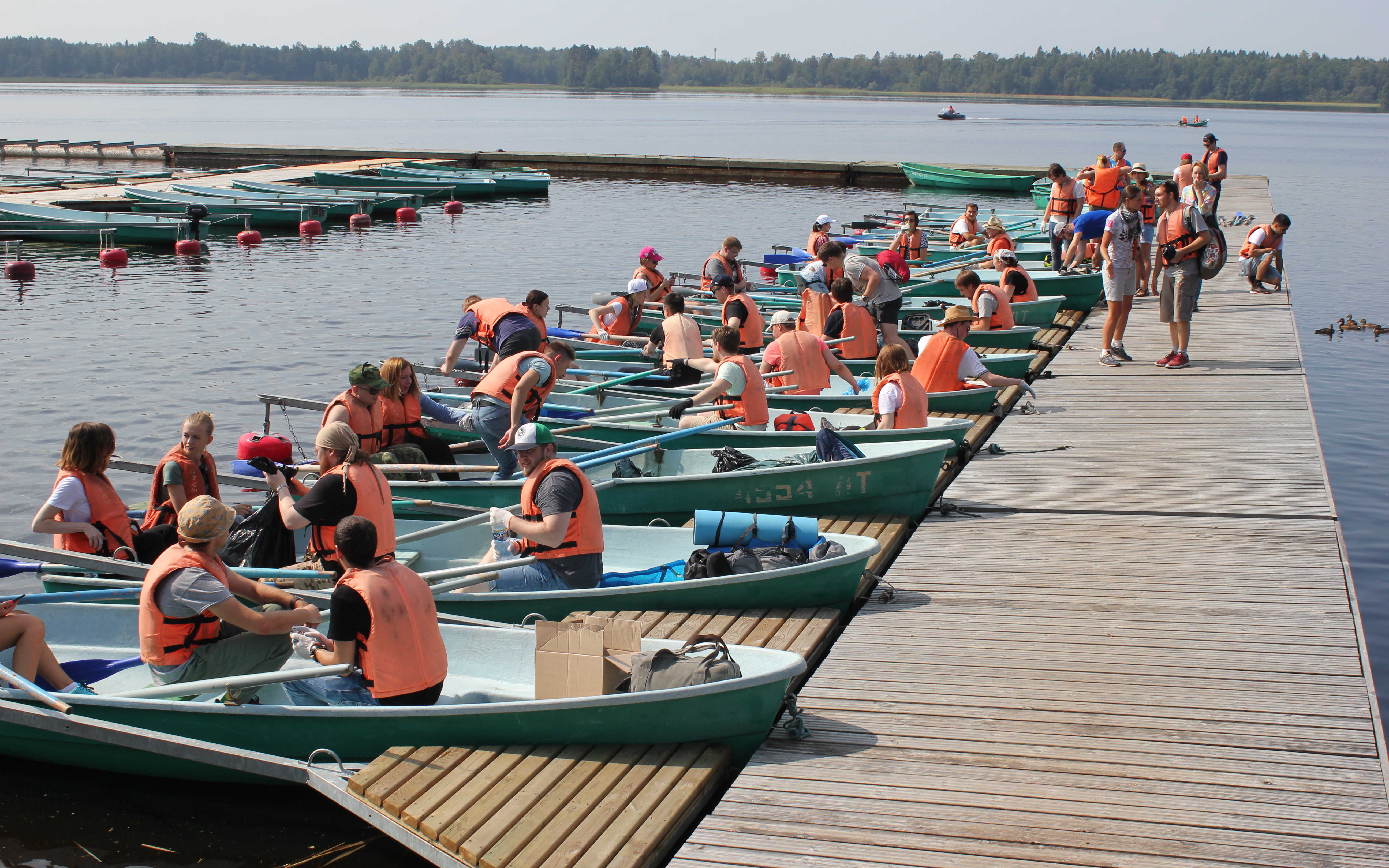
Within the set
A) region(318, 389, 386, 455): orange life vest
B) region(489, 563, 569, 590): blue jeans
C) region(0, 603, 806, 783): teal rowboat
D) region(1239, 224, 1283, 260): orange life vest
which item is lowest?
region(0, 603, 806, 783): teal rowboat

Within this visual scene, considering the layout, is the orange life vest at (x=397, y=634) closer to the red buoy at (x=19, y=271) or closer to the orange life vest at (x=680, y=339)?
the orange life vest at (x=680, y=339)

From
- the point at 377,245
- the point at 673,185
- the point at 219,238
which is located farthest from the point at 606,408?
the point at 673,185

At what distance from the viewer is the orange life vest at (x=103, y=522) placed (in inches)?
324

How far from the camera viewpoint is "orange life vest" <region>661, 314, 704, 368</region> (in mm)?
13516

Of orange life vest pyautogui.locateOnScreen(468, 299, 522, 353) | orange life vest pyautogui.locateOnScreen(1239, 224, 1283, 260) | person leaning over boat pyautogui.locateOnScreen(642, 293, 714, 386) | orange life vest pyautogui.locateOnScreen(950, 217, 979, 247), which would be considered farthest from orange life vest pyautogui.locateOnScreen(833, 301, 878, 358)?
orange life vest pyautogui.locateOnScreen(950, 217, 979, 247)

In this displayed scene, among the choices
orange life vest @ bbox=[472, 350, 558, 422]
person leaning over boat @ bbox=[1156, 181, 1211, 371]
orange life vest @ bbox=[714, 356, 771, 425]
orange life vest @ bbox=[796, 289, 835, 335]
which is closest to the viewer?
orange life vest @ bbox=[472, 350, 558, 422]

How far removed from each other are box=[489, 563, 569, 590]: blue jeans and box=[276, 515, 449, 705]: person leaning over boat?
5.13 feet

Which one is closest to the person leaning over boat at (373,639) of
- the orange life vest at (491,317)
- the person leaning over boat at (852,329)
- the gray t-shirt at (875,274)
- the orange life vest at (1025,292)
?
the orange life vest at (491,317)

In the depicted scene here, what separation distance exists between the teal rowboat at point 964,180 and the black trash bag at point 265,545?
41411 millimetres

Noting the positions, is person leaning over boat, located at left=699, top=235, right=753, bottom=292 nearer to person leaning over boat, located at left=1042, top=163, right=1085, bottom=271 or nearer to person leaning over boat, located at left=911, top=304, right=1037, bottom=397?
person leaning over boat, located at left=911, top=304, right=1037, bottom=397

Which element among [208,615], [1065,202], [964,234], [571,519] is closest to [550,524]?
[571,519]

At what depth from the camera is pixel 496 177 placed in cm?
4800

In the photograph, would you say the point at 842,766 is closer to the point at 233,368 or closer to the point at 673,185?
the point at 233,368

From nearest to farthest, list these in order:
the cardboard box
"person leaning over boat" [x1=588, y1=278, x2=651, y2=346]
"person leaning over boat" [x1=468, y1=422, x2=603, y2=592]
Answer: the cardboard box
"person leaning over boat" [x1=468, y1=422, x2=603, y2=592]
"person leaning over boat" [x1=588, y1=278, x2=651, y2=346]
